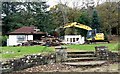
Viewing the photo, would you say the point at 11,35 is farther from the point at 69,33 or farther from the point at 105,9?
the point at 105,9

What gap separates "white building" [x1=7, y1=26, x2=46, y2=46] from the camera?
7.43 feet

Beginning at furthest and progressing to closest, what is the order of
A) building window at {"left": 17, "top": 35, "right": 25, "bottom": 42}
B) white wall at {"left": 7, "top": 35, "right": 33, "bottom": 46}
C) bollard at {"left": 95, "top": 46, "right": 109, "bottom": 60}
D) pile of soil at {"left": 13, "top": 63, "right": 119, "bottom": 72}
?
1. bollard at {"left": 95, "top": 46, "right": 109, "bottom": 60}
2. pile of soil at {"left": 13, "top": 63, "right": 119, "bottom": 72}
3. building window at {"left": 17, "top": 35, "right": 25, "bottom": 42}
4. white wall at {"left": 7, "top": 35, "right": 33, "bottom": 46}

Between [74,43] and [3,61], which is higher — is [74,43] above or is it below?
above

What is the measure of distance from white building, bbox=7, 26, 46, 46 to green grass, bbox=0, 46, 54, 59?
5 cm

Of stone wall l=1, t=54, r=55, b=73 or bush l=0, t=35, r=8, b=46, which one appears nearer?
bush l=0, t=35, r=8, b=46

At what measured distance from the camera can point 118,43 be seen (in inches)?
87.4

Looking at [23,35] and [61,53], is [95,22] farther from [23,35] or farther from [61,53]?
[23,35]

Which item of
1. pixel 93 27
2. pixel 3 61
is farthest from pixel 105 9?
pixel 3 61

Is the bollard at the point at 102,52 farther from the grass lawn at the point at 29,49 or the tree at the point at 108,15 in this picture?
the tree at the point at 108,15

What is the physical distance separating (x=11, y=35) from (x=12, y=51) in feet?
0.79

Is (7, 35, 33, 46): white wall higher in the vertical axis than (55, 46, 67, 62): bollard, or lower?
higher

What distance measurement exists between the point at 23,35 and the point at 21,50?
0.13m

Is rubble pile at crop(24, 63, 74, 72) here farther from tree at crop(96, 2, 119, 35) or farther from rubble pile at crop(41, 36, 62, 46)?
tree at crop(96, 2, 119, 35)

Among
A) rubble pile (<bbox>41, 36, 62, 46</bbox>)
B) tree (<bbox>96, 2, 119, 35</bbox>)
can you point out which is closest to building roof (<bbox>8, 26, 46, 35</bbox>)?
rubble pile (<bbox>41, 36, 62, 46</bbox>)
